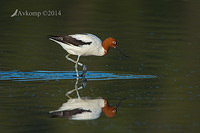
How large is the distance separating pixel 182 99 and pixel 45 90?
306 cm

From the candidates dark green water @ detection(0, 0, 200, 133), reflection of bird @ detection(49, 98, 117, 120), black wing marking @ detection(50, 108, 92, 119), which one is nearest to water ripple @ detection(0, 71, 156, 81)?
dark green water @ detection(0, 0, 200, 133)

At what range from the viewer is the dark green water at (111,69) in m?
9.36

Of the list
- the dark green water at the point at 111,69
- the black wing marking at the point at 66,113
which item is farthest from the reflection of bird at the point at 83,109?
the dark green water at the point at 111,69

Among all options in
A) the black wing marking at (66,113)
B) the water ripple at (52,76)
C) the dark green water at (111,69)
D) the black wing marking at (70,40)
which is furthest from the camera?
the black wing marking at (70,40)

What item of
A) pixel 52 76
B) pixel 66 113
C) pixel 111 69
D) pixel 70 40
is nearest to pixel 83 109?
pixel 66 113

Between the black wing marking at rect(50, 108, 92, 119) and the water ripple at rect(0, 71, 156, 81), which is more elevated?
the water ripple at rect(0, 71, 156, 81)

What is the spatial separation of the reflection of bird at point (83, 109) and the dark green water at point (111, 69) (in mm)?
194

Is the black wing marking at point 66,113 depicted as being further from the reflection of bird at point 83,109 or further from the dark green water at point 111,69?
the dark green water at point 111,69

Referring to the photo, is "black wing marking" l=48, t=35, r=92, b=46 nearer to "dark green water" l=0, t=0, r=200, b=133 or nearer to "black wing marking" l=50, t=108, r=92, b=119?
"dark green water" l=0, t=0, r=200, b=133

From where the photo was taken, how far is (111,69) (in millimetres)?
14633

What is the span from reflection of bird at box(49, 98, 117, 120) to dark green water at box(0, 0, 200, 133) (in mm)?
194

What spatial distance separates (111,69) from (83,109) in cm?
474

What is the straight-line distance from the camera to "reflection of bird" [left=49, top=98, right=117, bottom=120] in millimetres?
9641

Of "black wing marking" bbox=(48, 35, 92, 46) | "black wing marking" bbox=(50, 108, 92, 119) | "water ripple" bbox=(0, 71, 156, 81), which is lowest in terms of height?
"black wing marking" bbox=(50, 108, 92, 119)
